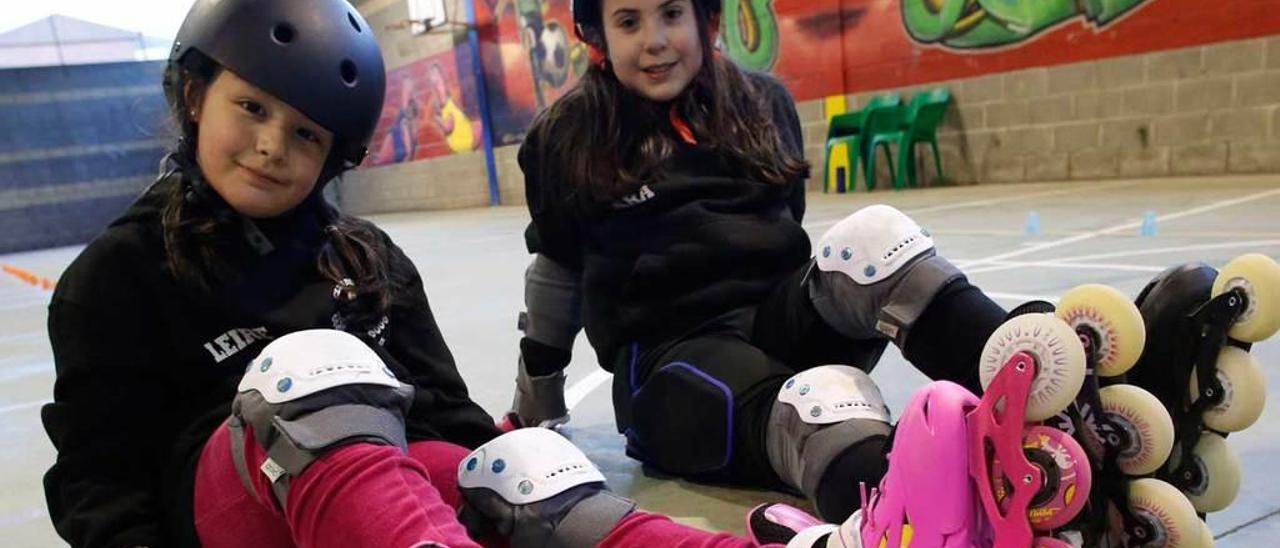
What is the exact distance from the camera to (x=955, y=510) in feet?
2.10

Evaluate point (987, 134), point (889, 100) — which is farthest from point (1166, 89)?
point (889, 100)

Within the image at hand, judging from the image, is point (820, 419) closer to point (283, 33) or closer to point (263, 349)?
point (263, 349)

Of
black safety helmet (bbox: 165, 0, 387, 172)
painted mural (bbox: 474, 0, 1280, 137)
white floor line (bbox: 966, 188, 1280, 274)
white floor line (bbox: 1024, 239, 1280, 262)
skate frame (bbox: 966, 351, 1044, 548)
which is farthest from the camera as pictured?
painted mural (bbox: 474, 0, 1280, 137)

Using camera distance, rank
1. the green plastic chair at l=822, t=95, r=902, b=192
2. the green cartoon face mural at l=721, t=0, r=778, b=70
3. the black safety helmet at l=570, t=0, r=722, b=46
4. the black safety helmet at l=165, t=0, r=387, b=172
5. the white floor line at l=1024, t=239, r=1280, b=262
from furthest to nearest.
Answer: the green cartoon face mural at l=721, t=0, r=778, b=70 < the green plastic chair at l=822, t=95, r=902, b=192 < the white floor line at l=1024, t=239, r=1280, b=262 < the black safety helmet at l=570, t=0, r=722, b=46 < the black safety helmet at l=165, t=0, r=387, b=172

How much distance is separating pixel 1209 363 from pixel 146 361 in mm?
932

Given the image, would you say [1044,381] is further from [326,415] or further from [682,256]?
[682,256]

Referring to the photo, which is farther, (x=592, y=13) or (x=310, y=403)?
(x=592, y=13)

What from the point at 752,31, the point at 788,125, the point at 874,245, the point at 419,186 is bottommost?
the point at 419,186

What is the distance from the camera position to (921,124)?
6012mm

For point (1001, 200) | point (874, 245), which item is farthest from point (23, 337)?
point (1001, 200)

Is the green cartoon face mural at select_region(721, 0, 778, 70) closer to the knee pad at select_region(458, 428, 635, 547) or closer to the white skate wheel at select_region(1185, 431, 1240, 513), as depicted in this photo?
the knee pad at select_region(458, 428, 635, 547)

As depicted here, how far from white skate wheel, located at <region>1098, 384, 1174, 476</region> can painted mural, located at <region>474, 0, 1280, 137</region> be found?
3743 millimetres

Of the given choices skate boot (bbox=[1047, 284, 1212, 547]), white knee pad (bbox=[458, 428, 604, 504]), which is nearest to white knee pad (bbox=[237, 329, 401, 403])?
white knee pad (bbox=[458, 428, 604, 504])

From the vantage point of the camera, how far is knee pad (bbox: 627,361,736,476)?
1.10 m
